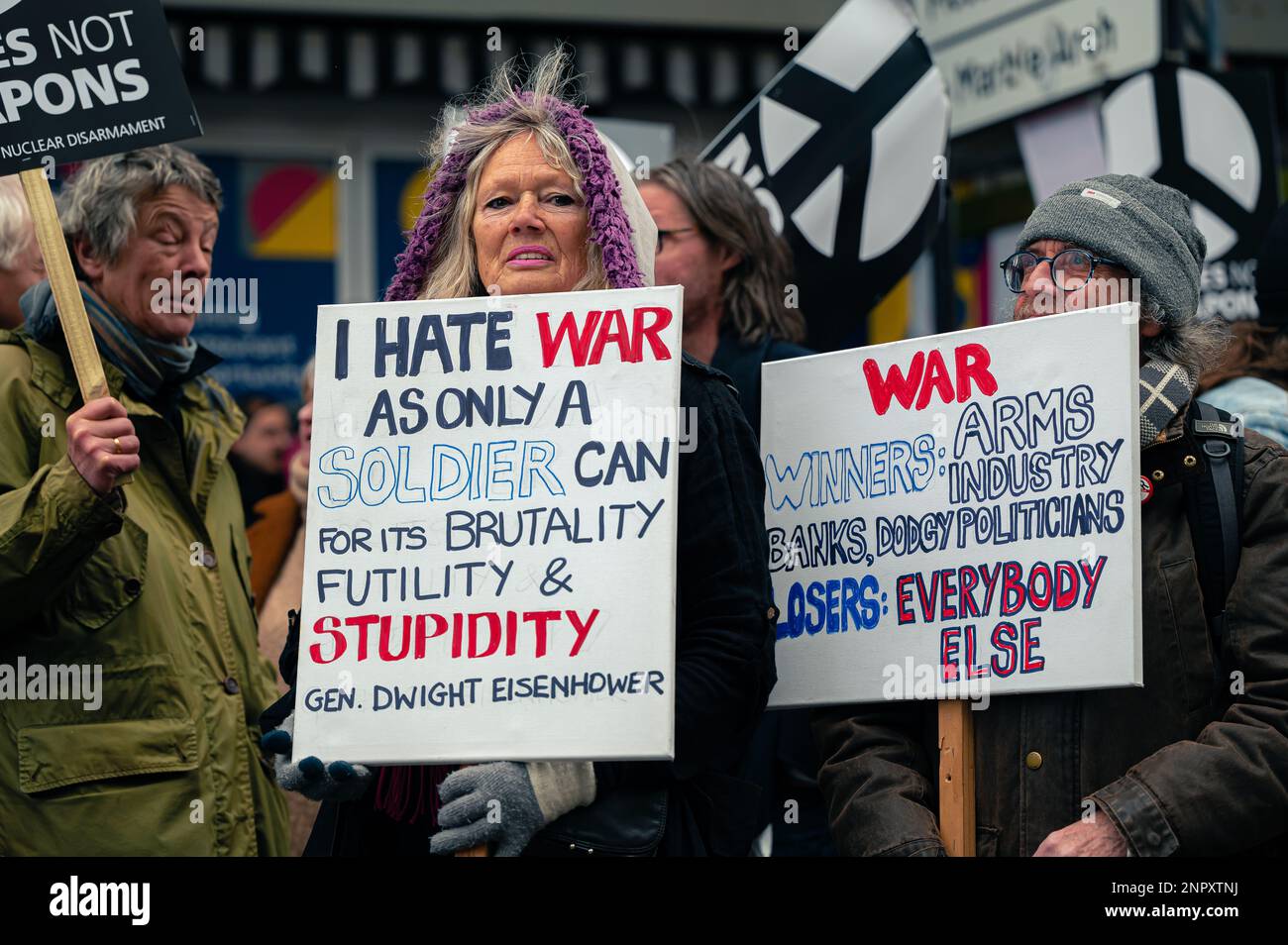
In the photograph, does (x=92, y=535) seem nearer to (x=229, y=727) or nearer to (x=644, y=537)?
(x=229, y=727)

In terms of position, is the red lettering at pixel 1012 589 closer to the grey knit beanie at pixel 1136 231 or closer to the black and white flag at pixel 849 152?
the grey knit beanie at pixel 1136 231

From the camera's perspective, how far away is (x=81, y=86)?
3508 millimetres

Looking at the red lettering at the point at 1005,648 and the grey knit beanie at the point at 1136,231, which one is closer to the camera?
the red lettering at the point at 1005,648

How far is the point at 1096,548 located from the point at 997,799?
46 cm

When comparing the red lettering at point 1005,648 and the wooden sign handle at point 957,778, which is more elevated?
the red lettering at point 1005,648

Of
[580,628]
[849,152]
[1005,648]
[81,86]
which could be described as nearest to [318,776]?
[580,628]

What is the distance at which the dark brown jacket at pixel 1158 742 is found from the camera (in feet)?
9.61

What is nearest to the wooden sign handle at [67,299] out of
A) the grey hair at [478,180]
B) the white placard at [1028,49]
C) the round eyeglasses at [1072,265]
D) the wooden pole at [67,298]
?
the wooden pole at [67,298]

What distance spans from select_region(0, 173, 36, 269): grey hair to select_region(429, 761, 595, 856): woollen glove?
5.91 feet

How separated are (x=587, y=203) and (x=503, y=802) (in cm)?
106

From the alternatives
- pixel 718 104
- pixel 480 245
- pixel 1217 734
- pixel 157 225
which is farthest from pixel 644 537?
pixel 718 104

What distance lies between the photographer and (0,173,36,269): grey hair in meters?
4.02

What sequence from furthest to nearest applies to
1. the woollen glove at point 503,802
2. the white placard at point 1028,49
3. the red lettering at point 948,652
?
the white placard at point 1028,49 → the red lettering at point 948,652 → the woollen glove at point 503,802

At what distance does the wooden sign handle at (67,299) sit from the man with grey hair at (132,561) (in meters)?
0.05
